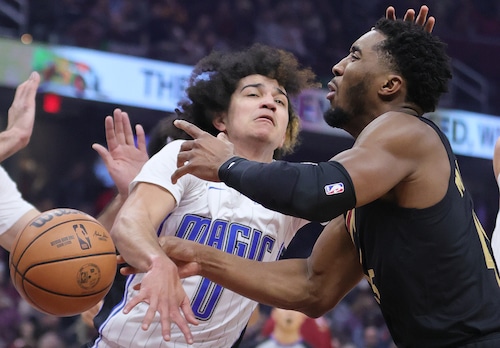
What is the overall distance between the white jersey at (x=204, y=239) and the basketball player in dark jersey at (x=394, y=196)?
0.46 m

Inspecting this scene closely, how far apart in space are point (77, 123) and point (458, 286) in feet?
40.6

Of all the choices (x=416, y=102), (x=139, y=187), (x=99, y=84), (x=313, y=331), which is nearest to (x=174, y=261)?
(x=139, y=187)

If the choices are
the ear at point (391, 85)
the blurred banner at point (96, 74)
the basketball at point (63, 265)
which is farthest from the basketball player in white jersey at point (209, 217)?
the blurred banner at point (96, 74)

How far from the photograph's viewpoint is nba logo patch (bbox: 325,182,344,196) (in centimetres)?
283

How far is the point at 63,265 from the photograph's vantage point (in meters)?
3.42

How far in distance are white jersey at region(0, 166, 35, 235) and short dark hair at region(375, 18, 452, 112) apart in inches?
88.5

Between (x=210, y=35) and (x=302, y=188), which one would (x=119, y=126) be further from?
(x=210, y=35)

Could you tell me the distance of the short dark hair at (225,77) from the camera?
4379 mm

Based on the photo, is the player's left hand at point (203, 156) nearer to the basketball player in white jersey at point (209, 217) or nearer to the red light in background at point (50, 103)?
the basketball player in white jersey at point (209, 217)

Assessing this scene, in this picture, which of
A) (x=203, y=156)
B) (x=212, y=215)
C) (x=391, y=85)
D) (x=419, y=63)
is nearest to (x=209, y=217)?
(x=212, y=215)

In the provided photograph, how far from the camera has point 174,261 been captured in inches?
130

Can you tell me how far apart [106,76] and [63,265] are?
32.2 feet

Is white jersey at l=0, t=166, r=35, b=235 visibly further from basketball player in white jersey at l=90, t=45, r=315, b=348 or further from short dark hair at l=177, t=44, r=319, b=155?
short dark hair at l=177, t=44, r=319, b=155

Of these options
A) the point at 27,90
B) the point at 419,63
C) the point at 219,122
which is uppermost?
the point at 419,63
